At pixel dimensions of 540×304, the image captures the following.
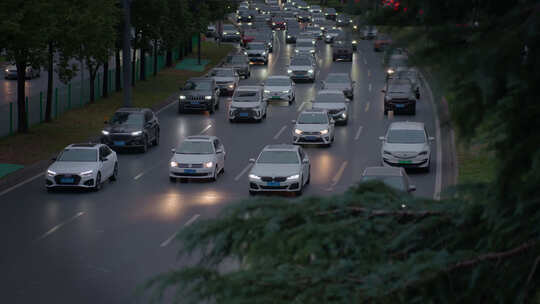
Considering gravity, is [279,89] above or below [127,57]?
below

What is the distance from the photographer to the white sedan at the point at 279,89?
168ft

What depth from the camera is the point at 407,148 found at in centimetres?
3181

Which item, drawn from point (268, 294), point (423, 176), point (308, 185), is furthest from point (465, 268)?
point (423, 176)

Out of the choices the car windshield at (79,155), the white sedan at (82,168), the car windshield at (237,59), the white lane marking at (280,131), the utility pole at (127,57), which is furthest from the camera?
the car windshield at (237,59)

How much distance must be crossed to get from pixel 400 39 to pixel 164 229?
18670mm

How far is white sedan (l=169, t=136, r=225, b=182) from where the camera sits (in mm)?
30078

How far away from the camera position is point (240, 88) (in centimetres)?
4703

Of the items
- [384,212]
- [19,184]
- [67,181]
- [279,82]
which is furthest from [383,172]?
[279,82]

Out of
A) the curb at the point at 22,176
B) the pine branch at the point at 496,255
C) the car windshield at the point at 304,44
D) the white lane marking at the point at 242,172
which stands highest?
the pine branch at the point at 496,255

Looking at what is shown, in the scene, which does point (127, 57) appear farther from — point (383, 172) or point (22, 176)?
point (383, 172)

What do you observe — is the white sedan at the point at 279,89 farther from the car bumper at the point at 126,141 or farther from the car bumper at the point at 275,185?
the car bumper at the point at 275,185

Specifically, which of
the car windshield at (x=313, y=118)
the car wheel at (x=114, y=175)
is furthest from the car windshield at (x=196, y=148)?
the car windshield at (x=313, y=118)

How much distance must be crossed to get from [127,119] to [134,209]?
12004mm

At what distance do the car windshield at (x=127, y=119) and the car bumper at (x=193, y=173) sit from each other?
22.7 feet
